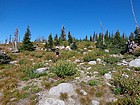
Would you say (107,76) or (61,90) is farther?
(107,76)

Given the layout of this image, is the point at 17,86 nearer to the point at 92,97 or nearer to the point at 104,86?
the point at 92,97

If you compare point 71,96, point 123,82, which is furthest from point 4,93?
point 123,82

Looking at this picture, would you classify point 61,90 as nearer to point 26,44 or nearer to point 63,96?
point 63,96

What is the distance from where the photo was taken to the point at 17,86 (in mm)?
9398

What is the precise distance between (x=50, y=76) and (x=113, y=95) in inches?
178

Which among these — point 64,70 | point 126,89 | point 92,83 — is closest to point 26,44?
point 64,70

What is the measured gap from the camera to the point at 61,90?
26.3 feet

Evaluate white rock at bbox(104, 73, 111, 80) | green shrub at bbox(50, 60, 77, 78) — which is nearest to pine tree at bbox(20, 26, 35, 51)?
green shrub at bbox(50, 60, 77, 78)

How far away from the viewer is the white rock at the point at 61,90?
783 centimetres

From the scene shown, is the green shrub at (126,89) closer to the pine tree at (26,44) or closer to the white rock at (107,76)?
the white rock at (107,76)

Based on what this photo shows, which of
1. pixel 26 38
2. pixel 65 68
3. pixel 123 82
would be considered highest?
pixel 26 38

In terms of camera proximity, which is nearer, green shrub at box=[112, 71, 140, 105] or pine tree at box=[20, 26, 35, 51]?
green shrub at box=[112, 71, 140, 105]

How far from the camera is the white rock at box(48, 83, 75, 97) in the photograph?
7.83 metres

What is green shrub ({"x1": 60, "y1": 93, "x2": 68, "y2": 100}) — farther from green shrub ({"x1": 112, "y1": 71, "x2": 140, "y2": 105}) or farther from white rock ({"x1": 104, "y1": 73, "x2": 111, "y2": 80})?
white rock ({"x1": 104, "y1": 73, "x2": 111, "y2": 80})
